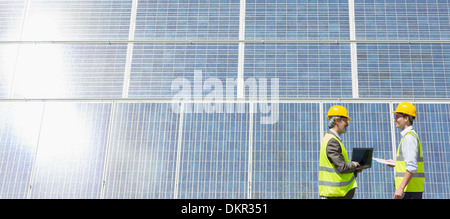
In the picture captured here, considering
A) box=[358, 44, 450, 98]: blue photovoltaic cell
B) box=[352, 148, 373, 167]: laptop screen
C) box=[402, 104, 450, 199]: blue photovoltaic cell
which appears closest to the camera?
box=[352, 148, 373, 167]: laptop screen

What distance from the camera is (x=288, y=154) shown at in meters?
8.81

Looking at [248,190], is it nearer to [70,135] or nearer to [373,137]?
[373,137]

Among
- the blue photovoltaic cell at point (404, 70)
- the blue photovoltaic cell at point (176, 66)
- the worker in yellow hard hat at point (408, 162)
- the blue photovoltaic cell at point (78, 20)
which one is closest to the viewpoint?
the worker in yellow hard hat at point (408, 162)

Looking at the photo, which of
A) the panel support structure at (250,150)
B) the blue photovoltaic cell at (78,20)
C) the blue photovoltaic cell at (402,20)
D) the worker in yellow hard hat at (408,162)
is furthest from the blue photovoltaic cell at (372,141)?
the blue photovoltaic cell at (78,20)

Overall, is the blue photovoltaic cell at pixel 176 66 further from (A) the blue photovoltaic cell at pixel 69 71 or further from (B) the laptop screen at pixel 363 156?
(B) the laptop screen at pixel 363 156

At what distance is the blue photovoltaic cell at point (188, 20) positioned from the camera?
9812 millimetres

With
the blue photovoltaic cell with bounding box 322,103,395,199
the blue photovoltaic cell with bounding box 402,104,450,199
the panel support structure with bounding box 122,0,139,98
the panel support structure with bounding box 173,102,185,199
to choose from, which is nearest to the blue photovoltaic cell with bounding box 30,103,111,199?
the panel support structure with bounding box 122,0,139,98

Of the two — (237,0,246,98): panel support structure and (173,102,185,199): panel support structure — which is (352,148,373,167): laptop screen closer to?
(237,0,246,98): panel support structure

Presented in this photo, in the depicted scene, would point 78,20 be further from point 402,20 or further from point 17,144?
point 402,20

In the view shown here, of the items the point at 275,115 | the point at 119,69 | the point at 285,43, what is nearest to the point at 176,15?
the point at 119,69

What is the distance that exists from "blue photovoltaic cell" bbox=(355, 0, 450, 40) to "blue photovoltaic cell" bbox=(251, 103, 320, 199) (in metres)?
2.22

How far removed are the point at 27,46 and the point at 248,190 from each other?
19.1 feet

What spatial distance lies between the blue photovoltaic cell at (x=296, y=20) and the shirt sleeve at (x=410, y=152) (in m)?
4.92

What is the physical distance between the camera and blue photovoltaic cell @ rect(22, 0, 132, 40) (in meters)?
10.0
